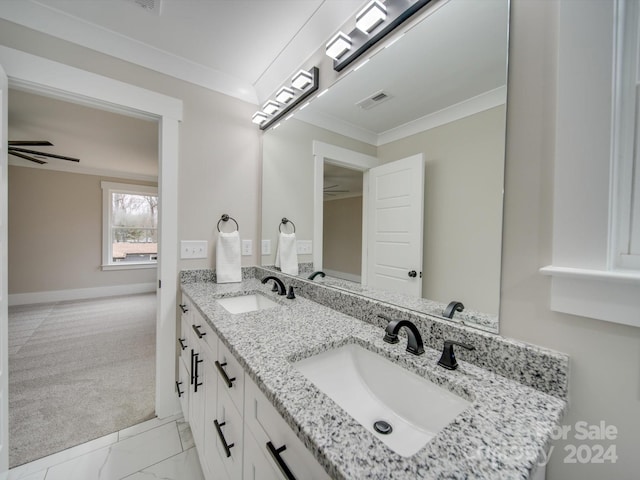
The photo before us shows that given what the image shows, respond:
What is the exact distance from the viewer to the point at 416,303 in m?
1.02

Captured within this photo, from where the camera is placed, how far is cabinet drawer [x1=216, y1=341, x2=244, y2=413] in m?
0.80

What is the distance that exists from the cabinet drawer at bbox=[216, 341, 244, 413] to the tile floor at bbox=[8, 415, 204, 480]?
90 centimetres

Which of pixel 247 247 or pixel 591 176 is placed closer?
pixel 591 176

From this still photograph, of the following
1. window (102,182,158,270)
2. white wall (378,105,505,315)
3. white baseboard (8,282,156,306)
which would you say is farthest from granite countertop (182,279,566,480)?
white baseboard (8,282,156,306)

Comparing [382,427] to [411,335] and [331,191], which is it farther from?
[331,191]

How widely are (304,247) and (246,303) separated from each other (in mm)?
535

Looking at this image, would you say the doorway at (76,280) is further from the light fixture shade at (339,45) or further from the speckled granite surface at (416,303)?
the light fixture shade at (339,45)

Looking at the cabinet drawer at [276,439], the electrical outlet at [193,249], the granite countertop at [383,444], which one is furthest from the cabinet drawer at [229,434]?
the electrical outlet at [193,249]

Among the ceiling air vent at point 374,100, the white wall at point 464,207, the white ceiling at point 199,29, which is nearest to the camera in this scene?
the white wall at point 464,207

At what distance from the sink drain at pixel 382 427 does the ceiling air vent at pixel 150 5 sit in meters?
2.08

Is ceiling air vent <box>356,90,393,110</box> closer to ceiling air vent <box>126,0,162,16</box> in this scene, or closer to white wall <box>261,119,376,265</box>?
white wall <box>261,119,376,265</box>

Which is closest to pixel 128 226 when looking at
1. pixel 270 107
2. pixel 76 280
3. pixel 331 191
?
pixel 76 280

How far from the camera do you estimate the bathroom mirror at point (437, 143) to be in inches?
31.4

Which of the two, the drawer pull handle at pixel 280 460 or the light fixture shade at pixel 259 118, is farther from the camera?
the light fixture shade at pixel 259 118
